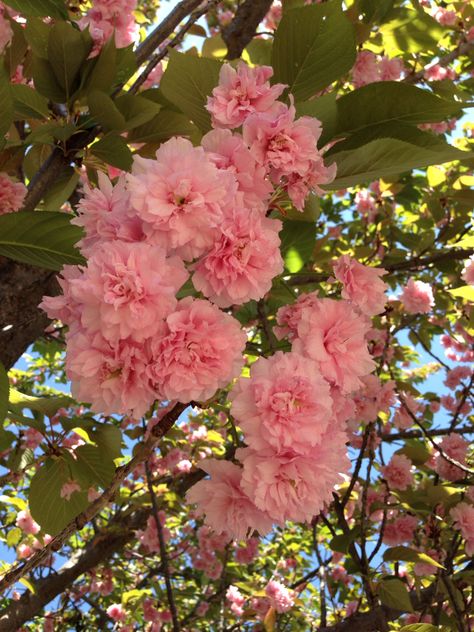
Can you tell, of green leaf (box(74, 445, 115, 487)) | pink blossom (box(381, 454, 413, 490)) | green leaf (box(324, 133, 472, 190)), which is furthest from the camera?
pink blossom (box(381, 454, 413, 490))

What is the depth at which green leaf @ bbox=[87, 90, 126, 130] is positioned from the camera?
1335 millimetres

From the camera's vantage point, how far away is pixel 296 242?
1.42m

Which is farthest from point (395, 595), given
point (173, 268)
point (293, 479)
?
point (173, 268)

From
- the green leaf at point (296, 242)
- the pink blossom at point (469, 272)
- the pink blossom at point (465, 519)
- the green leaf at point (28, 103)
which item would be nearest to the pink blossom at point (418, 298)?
the pink blossom at point (469, 272)

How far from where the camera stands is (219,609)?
3.84 m

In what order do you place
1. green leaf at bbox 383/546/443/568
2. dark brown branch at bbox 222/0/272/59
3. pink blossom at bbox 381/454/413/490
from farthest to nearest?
1. pink blossom at bbox 381/454/413/490
2. dark brown branch at bbox 222/0/272/59
3. green leaf at bbox 383/546/443/568

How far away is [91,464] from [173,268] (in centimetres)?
114

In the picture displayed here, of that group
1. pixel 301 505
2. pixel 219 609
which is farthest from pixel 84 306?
pixel 219 609

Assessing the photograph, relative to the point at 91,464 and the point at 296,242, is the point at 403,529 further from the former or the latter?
the point at 296,242

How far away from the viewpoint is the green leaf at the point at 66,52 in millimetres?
1342

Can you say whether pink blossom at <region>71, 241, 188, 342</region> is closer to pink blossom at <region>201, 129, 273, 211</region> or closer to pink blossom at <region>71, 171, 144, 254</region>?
pink blossom at <region>71, 171, 144, 254</region>

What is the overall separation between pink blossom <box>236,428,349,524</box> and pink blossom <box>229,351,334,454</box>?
19 mm

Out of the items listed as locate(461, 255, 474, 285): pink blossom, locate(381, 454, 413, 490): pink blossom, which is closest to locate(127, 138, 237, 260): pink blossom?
locate(461, 255, 474, 285): pink blossom

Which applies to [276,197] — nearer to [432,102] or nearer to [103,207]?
[103,207]
